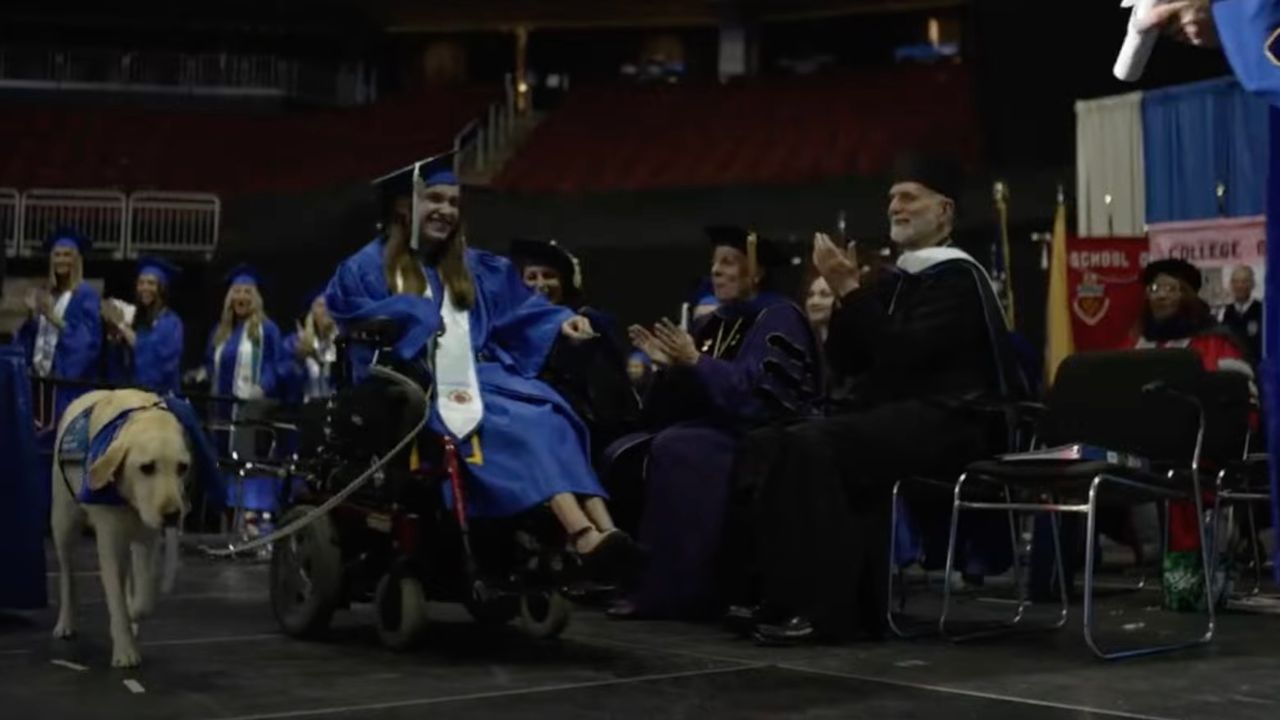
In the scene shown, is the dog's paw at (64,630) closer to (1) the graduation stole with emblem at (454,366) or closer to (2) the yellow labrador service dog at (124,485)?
(2) the yellow labrador service dog at (124,485)

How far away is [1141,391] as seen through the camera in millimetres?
4781

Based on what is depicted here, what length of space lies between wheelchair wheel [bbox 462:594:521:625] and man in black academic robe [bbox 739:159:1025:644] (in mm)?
667

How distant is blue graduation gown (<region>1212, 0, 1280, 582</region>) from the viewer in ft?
5.21

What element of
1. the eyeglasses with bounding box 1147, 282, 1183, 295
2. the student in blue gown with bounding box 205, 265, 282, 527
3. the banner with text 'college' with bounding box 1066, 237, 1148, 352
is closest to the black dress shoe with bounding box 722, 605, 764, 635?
the eyeglasses with bounding box 1147, 282, 1183, 295

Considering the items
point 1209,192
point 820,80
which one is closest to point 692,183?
point 820,80

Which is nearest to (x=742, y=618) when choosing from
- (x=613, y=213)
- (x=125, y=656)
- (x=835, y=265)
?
(x=835, y=265)

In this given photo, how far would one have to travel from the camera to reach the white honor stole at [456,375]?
3.88 meters

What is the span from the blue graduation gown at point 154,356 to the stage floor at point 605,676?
3863 mm

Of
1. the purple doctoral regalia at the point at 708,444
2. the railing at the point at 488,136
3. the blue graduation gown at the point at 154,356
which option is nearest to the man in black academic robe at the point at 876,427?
the purple doctoral regalia at the point at 708,444

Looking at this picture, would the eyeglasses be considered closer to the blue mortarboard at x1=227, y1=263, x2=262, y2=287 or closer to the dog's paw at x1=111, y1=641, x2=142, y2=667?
the dog's paw at x1=111, y1=641, x2=142, y2=667

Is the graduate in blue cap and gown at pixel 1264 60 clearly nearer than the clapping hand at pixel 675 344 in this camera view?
Yes

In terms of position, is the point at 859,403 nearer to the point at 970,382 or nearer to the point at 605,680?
the point at 970,382

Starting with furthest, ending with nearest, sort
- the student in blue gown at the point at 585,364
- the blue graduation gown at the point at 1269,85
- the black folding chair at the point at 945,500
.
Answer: the student in blue gown at the point at 585,364 → the black folding chair at the point at 945,500 → the blue graduation gown at the point at 1269,85

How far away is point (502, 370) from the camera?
4113 millimetres
